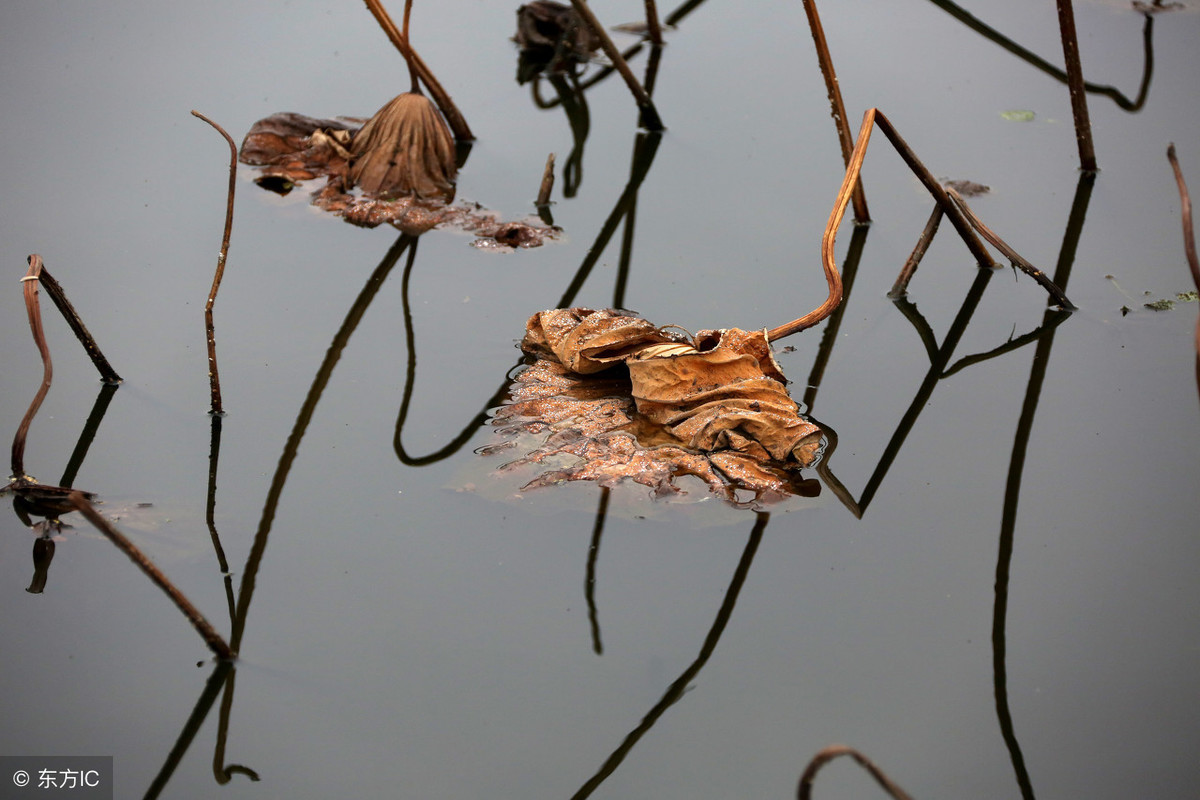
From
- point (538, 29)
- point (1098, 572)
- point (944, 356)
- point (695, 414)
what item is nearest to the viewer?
point (1098, 572)

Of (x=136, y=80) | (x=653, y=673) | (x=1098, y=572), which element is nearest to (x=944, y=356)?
(x=1098, y=572)

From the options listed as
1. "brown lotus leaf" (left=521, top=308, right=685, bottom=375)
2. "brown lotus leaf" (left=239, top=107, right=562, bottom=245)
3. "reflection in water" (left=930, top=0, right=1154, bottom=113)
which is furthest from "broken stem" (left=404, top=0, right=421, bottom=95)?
"reflection in water" (left=930, top=0, right=1154, bottom=113)

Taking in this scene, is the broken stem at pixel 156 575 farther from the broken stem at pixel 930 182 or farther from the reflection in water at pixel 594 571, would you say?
the broken stem at pixel 930 182

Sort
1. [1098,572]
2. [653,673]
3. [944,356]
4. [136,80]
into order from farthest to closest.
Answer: [136,80] < [944,356] < [1098,572] < [653,673]

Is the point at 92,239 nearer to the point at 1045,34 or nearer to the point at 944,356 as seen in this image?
the point at 944,356

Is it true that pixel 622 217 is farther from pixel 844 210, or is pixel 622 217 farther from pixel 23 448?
pixel 23 448

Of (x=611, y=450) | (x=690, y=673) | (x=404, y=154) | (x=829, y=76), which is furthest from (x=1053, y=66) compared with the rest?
(x=690, y=673)
